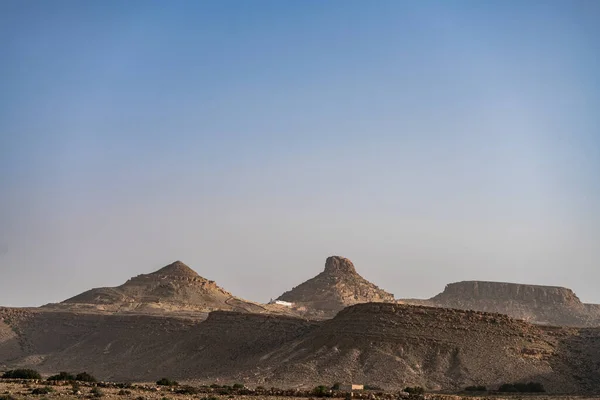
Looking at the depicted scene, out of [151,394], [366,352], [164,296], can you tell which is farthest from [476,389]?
[164,296]

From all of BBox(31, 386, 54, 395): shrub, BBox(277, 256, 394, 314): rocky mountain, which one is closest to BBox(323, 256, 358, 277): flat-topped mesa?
BBox(277, 256, 394, 314): rocky mountain

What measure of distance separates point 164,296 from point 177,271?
38.8ft

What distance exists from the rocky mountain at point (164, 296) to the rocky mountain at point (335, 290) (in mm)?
10337

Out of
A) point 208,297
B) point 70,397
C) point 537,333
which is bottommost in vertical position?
point 70,397

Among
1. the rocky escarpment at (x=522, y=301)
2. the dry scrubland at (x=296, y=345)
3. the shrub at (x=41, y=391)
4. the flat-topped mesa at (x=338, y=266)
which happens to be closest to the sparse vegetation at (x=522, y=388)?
the dry scrubland at (x=296, y=345)

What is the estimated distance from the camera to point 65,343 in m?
104

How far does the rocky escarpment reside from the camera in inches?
5763

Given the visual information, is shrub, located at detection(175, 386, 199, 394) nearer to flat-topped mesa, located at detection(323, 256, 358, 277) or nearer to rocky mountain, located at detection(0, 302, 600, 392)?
rocky mountain, located at detection(0, 302, 600, 392)

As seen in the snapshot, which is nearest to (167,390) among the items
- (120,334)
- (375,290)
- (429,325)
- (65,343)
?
(429,325)

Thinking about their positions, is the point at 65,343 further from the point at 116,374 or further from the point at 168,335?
the point at 116,374

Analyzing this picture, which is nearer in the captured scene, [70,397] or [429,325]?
[70,397]

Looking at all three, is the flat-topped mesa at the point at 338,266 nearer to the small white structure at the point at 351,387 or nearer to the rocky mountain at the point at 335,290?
the rocky mountain at the point at 335,290

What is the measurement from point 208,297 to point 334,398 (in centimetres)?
9243

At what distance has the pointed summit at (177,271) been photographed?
141250mm
